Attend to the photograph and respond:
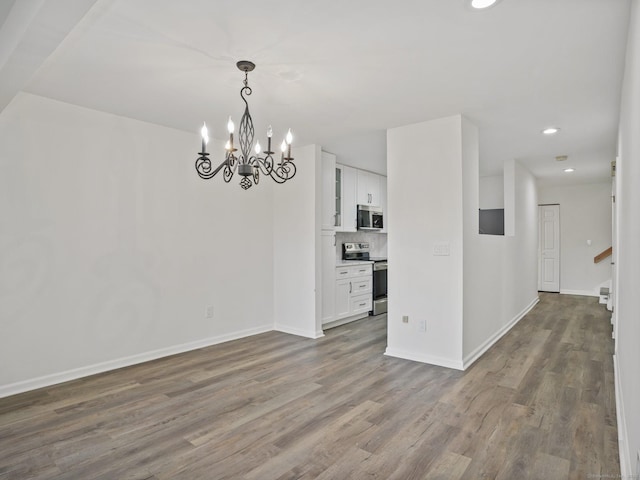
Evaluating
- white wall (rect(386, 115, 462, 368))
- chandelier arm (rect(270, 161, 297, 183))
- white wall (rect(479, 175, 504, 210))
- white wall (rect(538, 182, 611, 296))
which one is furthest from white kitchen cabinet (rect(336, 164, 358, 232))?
white wall (rect(538, 182, 611, 296))

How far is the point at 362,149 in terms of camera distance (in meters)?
5.09

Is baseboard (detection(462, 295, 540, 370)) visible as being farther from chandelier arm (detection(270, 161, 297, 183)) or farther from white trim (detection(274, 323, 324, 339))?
chandelier arm (detection(270, 161, 297, 183))

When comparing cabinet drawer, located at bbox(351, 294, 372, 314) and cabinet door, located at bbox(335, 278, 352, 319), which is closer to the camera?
cabinet door, located at bbox(335, 278, 352, 319)

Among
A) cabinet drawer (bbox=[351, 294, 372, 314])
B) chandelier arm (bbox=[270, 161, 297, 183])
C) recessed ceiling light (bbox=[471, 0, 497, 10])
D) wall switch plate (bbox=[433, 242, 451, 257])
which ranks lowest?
cabinet drawer (bbox=[351, 294, 372, 314])

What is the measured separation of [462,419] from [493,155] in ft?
13.0

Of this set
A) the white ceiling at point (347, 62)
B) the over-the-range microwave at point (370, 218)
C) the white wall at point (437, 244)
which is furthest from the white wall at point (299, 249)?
the over-the-range microwave at point (370, 218)

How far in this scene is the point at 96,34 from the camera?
2.22m

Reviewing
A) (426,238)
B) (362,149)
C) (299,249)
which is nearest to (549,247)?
(362,149)

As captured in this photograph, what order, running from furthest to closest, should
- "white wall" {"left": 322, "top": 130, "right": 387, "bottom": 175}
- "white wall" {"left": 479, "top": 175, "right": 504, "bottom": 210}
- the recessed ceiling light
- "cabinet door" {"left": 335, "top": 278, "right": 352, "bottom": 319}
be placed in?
"white wall" {"left": 479, "top": 175, "right": 504, "bottom": 210}
"cabinet door" {"left": 335, "top": 278, "right": 352, "bottom": 319}
"white wall" {"left": 322, "top": 130, "right": 387, "bottom": 175}
the recessed ceiling light

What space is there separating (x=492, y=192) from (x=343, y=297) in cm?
365

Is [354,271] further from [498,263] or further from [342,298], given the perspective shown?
[498,263]

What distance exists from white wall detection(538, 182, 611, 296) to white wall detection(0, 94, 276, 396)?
7507mm

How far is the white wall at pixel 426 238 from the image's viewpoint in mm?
3682

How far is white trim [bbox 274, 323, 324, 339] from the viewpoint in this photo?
4848 mm
